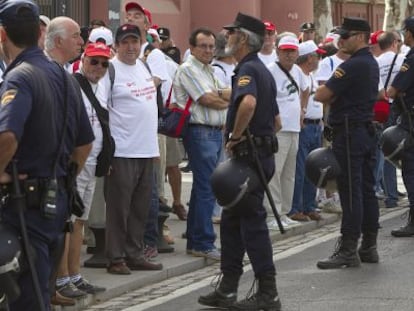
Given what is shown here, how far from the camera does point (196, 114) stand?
10.3 meters

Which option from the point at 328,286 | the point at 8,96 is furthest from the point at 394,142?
the point at 8,96

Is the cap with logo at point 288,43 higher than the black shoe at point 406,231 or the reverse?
higher

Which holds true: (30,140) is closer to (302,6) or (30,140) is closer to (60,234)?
(60,234)

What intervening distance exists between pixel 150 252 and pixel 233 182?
7.07 feet

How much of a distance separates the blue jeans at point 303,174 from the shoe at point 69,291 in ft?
15.2

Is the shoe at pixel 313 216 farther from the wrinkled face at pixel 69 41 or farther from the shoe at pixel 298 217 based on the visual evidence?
the wrinkled face at pixel 69 41

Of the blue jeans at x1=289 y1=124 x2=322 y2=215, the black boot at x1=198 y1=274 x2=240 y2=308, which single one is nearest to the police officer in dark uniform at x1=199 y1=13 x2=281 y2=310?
the black boot at x1=198 y1=274 x2=240 y2=308

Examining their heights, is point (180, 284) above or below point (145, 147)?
below

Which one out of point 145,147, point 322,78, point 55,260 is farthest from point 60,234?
point 322,78

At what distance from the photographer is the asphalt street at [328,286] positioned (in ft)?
27.8

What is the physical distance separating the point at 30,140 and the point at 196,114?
467 centimetres

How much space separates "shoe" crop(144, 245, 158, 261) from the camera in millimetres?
10138

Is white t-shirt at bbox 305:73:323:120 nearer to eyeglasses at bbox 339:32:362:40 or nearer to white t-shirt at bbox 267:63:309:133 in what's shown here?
white t-shirt at bbox 267:63:309:133

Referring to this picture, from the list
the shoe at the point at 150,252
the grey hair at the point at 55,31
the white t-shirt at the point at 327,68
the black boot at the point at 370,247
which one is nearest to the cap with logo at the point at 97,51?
Result: the grey hair at the point at 55,31
